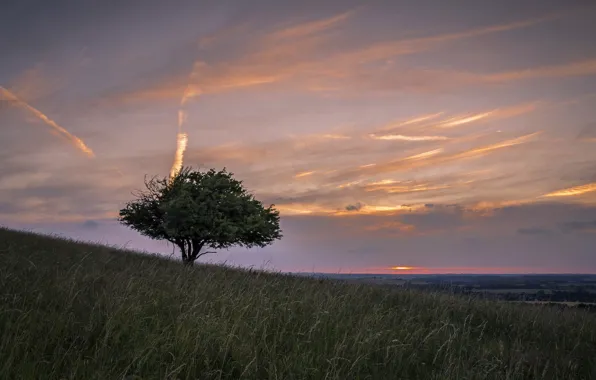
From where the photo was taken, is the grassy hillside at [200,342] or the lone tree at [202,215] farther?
the lone tree at [202,215]

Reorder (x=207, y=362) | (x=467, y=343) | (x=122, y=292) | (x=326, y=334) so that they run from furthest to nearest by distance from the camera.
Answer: (x=467, y=343), (x=122, y=292), (x=326, y=334), (x=207, y=362)

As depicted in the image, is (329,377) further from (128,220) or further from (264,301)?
(128,220)

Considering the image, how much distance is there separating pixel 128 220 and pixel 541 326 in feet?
97.7

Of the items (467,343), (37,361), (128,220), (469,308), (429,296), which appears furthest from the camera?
(128,220)

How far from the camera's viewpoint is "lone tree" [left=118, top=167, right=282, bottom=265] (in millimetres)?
32031

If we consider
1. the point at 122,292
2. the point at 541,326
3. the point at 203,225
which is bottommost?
the point at 541,326

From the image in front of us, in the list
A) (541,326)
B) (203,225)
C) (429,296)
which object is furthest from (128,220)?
(541,326)

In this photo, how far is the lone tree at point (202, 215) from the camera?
32031 mm

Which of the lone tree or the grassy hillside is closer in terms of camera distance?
the grassy hillside

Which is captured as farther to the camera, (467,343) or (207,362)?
(467,343)

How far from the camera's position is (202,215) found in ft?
106

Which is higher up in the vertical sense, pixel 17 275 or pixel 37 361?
pixel 17 275

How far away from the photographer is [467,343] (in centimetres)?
971

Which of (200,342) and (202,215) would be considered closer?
(200,342)
